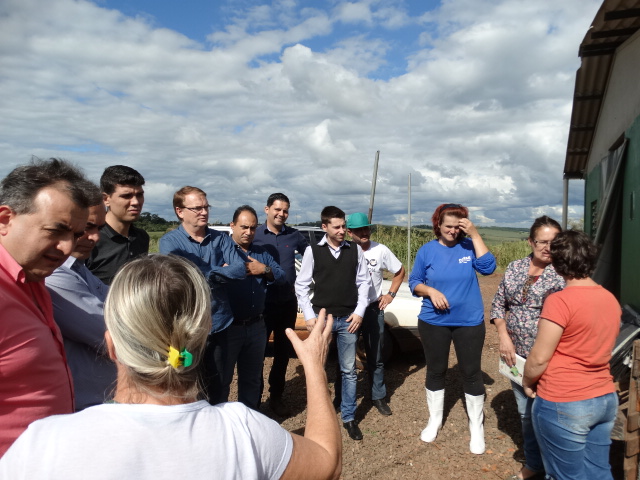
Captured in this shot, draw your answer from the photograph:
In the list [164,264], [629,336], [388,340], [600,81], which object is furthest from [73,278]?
[600,81]

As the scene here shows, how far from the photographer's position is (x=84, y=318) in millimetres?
1946

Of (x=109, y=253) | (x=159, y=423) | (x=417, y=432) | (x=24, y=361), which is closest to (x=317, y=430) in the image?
(x=159, y=423)

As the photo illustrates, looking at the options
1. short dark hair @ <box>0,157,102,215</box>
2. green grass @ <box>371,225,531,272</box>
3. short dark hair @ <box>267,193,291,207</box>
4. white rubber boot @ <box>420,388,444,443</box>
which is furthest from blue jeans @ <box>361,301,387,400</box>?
green grass @ <box>371,225,531,272</box>

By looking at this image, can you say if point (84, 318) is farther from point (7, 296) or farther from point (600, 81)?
point (600, 81)

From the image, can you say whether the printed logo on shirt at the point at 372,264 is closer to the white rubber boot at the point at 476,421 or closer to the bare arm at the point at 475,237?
the bare arm at the point at 475,237

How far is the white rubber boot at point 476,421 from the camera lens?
4.10 meters

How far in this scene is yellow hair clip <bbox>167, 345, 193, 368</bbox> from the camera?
3.83ft

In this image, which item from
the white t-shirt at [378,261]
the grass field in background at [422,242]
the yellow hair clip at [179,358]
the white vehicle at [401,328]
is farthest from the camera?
the grass field in background at [422,242]

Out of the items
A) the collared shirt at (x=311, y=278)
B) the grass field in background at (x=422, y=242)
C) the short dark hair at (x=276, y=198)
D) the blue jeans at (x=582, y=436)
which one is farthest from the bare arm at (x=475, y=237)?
the grass field in background at (x=422, y=242)

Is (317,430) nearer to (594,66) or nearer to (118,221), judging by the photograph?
(118,221)

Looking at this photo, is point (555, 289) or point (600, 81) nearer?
point (555, 289)

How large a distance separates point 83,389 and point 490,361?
578cm

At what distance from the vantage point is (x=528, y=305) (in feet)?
11.4

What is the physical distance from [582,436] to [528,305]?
3.70 ft
